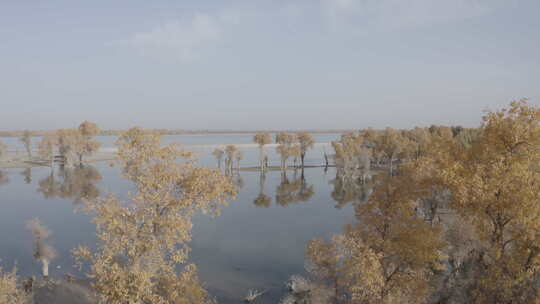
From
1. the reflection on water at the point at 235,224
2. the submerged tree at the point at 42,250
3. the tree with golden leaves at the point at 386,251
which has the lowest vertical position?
the reflection on water at the point at 235,224

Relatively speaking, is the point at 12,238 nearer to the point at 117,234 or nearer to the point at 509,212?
the point at 117,234

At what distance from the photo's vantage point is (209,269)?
2819 cm

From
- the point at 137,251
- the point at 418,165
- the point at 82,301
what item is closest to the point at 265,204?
the point at 82,301

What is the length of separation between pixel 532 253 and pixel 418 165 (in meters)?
6.92

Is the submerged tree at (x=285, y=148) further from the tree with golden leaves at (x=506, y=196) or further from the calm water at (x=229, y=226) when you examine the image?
the tree with golden leaves at (x=506, y=196)

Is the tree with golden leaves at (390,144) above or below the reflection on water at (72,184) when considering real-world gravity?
above

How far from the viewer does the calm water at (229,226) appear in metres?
27.4

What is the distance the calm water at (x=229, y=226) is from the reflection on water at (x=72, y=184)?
16cm

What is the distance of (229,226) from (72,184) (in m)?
42.5

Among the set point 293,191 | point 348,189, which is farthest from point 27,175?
point 348,189

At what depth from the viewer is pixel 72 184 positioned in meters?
65.1

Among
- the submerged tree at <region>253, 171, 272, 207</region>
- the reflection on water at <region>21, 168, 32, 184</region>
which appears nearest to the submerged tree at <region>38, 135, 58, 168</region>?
the reflection on water at <region>21, 168, 32, 184</region>

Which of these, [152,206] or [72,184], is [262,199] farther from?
[152,206]

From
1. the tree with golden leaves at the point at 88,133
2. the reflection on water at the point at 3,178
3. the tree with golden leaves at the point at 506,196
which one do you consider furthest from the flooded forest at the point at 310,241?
the tree with golden leaves at the point at 88,133
